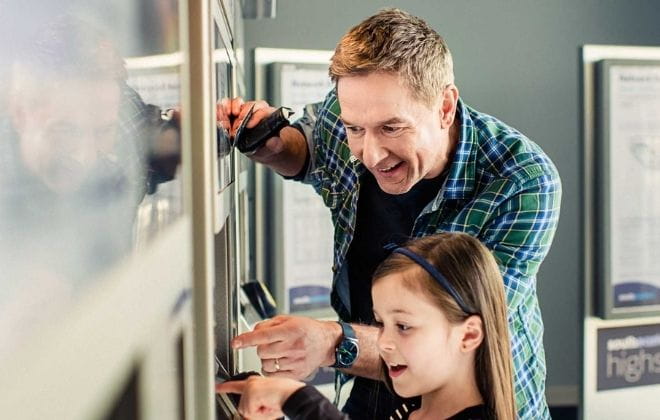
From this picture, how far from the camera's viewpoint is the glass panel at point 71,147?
0.18m

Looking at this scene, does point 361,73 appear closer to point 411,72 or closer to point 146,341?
point 411,72

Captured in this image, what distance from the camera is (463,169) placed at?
1.01 m

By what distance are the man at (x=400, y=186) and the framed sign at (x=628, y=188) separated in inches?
51.6

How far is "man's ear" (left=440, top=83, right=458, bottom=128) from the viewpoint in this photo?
0.99 meters

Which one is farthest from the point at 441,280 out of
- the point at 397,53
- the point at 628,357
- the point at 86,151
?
the point at 628,357

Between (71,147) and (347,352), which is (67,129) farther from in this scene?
(347,352)

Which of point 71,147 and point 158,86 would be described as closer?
point 71,147

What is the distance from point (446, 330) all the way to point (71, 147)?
0.76 meters

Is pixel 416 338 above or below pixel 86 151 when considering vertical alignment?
below

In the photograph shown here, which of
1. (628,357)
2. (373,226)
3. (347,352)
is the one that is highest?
(373,226)

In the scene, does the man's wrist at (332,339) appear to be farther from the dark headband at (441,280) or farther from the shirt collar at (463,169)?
the shirt collar at (463,169)

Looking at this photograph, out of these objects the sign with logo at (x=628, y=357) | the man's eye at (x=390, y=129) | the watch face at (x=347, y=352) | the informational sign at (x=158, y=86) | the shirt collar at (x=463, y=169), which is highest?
the man's eye at (x=390, y=129)

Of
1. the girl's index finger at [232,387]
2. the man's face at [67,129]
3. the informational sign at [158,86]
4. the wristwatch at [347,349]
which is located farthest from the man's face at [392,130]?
the man's face at [67,129]

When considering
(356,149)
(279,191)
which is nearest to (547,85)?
(279,191)
